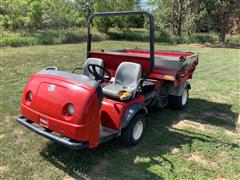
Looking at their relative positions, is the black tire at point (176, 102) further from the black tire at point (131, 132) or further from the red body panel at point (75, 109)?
the red body panel at point (75, 109)

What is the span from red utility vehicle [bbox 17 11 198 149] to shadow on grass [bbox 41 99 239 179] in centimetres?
23

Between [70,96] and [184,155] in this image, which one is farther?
[184,155]

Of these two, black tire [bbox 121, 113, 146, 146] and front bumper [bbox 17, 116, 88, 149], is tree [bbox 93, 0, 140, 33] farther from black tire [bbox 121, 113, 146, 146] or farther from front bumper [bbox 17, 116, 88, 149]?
front bumper [bbox 17, 116, 88, 149]

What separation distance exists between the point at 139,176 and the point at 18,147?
1670 mm

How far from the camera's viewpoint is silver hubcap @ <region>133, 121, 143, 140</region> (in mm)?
3939

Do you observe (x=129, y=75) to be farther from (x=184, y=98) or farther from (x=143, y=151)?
(x=184, y=98)

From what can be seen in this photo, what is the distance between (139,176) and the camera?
325 cm

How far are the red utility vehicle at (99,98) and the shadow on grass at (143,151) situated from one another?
0.23 metres

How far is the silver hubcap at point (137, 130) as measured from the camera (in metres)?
3.94

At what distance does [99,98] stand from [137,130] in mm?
1201

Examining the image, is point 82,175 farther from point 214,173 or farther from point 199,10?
point 199,10

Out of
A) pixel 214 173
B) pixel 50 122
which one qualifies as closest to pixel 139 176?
pixel 214 173

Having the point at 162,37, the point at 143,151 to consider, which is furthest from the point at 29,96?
the point at 162,37

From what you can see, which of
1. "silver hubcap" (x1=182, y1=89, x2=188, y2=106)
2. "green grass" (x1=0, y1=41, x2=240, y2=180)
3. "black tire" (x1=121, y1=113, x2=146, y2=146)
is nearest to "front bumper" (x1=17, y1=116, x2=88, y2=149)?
"green grass" (x1=0, y1=41, x2=240, y2=180)
